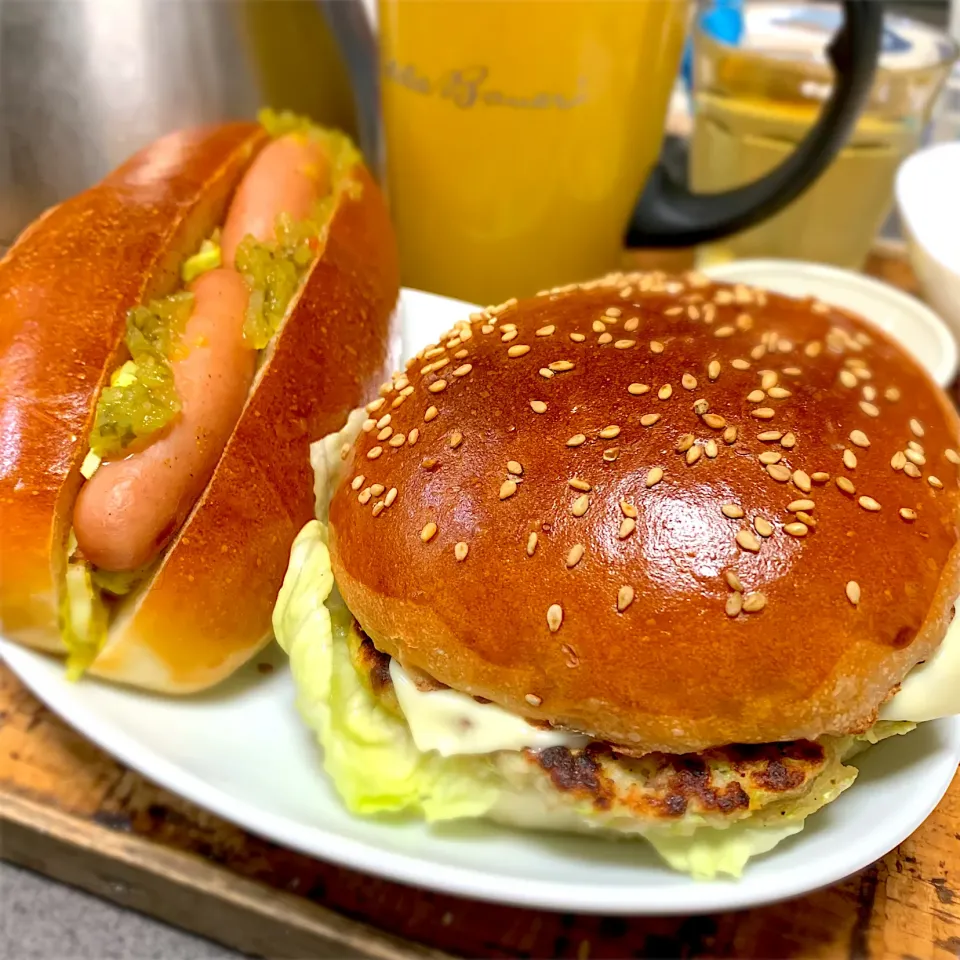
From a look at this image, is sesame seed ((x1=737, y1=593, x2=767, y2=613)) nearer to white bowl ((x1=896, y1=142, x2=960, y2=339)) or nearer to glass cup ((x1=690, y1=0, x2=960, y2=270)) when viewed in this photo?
white bowl ((x1=896, y1=142, x2=960, y2=339))

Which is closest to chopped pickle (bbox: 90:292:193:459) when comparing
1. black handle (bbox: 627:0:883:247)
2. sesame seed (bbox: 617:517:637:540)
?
sesame seed (bbox: 617:517:637:540)

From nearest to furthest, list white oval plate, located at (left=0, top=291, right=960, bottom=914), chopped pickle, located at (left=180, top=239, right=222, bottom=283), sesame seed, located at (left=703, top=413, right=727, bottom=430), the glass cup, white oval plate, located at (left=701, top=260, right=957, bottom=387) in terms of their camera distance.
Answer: white oval plate, located at (left=0, top=291, right=960, bottom=914)
sesame seed, located at (left=703, top=413, right=727, bottom=430)
chopped pickle, located at (left=180, top=239, right=222, bottom=283)
white oval plate, located at (left=701, top=260, right=957, bottom=387)
the glass cup

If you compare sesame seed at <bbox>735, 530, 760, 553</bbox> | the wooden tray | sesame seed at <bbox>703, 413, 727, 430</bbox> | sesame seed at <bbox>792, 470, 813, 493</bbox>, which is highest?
sesame seed at <bbox>703, 413, 727, 430</bbox>

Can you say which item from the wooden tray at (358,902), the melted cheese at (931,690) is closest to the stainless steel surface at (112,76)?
the wooden tray at (358,902)

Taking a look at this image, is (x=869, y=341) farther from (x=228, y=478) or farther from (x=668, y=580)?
(x=228, y=478)

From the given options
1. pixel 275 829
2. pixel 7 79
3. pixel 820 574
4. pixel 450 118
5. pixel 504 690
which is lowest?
pixel 275 829

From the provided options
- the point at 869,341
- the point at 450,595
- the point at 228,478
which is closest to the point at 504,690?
the point at 450,595

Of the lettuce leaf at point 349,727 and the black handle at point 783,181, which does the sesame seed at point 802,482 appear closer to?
the lettuce leaf at point 349,727
